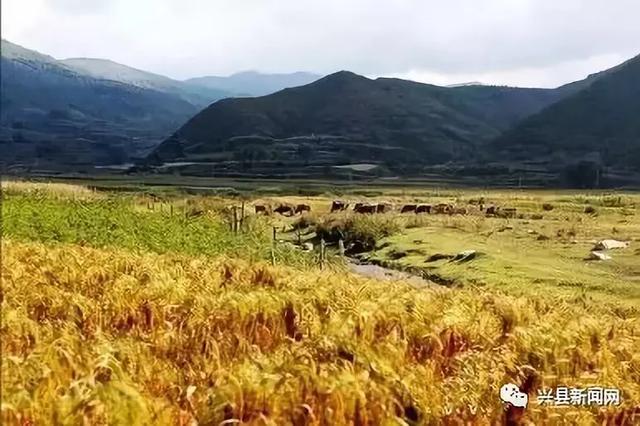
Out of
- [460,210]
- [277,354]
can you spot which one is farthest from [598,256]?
[460,210]

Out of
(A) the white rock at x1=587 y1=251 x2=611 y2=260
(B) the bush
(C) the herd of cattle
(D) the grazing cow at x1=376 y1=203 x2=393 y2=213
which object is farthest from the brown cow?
(A) the white rock at x1=587 y1=251 x2=611 y2=260

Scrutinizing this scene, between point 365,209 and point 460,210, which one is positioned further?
point 460,210

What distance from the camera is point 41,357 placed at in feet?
17.0

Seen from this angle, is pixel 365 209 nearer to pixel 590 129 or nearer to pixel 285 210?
pixel 285 210

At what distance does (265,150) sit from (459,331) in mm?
162036

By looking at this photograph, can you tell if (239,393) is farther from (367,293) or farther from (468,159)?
(468,159)

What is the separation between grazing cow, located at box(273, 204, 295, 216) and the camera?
57594 millimetres

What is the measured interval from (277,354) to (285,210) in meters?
53.6

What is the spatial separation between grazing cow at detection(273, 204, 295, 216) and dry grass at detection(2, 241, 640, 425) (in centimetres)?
4890

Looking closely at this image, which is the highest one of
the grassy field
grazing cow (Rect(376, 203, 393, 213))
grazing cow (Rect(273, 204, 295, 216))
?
the grassy field

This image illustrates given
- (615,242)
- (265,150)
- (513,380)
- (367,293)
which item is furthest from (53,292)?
(265,150)

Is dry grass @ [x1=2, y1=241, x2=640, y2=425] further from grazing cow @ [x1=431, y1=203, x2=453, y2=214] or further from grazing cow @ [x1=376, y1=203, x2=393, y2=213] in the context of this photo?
grazing cow @ [x1=376, y1=203, x2=393, y2=213]

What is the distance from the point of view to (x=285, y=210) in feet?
194

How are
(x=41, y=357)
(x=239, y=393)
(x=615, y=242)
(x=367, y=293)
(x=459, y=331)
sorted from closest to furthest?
(x=239, y=393), (x=41, y=357), (x=459, y=331), (x=367, y=293), (x=615, y=242)
